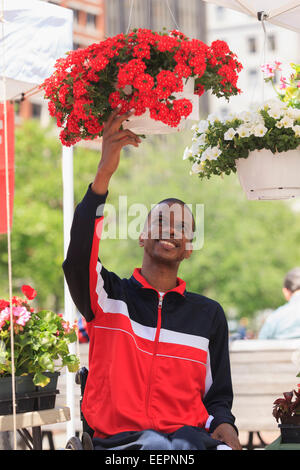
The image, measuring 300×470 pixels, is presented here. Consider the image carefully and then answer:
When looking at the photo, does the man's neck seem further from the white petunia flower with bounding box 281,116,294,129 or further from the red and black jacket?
the white petunia flower with bounding box 281,116,294,129

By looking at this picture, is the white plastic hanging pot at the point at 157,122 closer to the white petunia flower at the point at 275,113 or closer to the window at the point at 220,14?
the white petunia flower at the point at 275,113

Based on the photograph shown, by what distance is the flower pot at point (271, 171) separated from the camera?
10.4ft

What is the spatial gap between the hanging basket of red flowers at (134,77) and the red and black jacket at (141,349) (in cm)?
35

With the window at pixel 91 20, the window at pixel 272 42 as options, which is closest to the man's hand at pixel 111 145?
the window at pixel 91 20

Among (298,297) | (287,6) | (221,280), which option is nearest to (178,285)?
(287,6)

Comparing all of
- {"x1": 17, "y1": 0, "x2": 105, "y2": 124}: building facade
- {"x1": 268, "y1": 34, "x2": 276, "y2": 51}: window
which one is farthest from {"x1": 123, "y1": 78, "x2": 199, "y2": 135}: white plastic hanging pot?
{"x1": 268, "y1": 34, "x2": 276, "y2": 51}: window

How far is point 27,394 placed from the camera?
131 inches

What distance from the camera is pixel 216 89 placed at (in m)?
2.80

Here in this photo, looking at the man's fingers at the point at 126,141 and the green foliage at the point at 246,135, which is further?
the green foliage at the point at 246,135

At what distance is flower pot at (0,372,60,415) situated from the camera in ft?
10.7

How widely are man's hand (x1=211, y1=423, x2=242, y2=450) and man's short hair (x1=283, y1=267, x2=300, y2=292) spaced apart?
4258 millimetres

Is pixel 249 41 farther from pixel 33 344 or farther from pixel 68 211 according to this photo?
pixel 33 344
